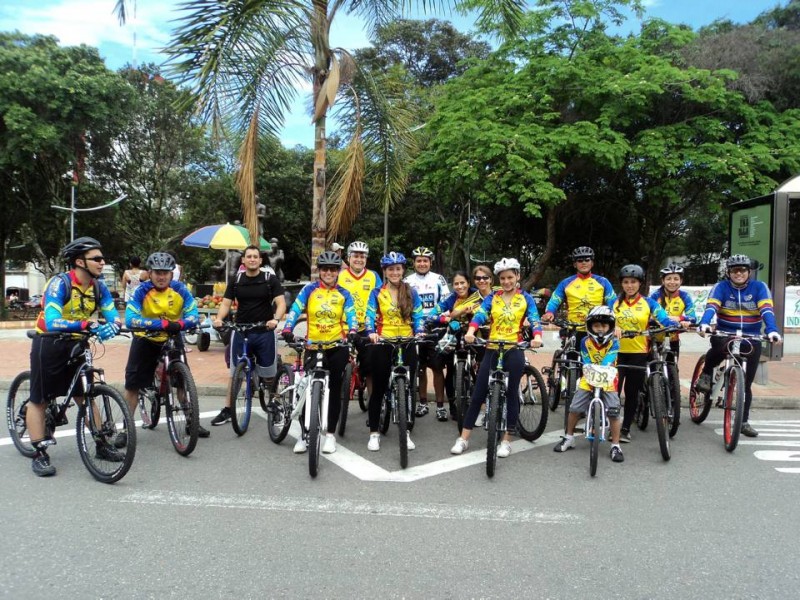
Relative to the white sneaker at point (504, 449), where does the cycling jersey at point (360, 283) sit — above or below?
above

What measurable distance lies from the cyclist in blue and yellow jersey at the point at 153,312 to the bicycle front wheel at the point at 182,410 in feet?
1.14

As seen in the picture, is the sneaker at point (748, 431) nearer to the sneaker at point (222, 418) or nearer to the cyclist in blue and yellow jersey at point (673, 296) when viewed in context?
the cyclist in blue and yellow jersey at point (673, 296)

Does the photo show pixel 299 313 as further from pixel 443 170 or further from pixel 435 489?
pixel 443 170

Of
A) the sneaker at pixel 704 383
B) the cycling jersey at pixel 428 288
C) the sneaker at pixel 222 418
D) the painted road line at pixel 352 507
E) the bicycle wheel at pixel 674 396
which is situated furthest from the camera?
the cycling jersey at pixel 428 288

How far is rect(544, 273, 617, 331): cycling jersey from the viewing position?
21.2 ft

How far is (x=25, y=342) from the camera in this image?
13.1 metres

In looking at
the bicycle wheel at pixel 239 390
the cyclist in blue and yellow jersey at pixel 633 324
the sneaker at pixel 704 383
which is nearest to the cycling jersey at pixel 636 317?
the cyclist in blue and yellow jersey at pixel 633 324

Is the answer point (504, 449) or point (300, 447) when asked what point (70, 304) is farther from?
point (504, 449)

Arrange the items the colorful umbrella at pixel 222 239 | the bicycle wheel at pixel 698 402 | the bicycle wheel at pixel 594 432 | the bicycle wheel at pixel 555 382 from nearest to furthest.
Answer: the bicycle wheel at pixel 594 432
the bicycle wheel at pixel 698 402
the bicycle wheel at pixel 555 382
the colorful umbrella at pixel 222 239

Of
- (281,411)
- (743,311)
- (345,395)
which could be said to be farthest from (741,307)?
(281,411)

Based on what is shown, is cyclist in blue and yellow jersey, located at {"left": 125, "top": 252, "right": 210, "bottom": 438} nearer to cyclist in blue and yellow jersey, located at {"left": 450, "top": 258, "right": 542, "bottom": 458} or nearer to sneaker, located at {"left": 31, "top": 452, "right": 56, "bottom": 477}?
sneaker, located at {"left": 31, "top": 452, "right": 56, "bottom": 477}

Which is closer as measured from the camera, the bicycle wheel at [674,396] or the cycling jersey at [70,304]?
the cycling jersey at [70,304]

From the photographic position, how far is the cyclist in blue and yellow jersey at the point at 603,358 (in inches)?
215

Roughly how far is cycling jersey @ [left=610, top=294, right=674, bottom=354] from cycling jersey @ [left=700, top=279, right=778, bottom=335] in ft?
1.84
